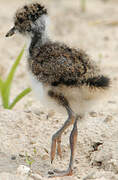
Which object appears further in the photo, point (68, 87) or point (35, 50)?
point (35, 50)

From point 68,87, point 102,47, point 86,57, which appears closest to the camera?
point 68,87

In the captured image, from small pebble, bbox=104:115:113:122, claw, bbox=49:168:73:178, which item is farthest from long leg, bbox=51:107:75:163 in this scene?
small pebble, bbox=104:115:113:122

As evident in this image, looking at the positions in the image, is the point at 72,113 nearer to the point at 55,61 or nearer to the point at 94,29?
the point at 55,61

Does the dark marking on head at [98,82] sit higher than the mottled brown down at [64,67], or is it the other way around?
the mottled brown down at [64,67]

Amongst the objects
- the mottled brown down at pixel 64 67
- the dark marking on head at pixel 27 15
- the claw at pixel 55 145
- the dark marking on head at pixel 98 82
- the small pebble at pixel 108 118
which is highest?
the dark marking on head at pixel 27 15

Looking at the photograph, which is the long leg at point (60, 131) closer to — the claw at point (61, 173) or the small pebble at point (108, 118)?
the claw at point (61, 173)

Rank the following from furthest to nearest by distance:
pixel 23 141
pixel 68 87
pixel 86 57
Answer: pixel 23 141 < pixel 86 57 < pixel 68 87

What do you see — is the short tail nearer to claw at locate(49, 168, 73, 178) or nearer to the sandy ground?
the sandy ground

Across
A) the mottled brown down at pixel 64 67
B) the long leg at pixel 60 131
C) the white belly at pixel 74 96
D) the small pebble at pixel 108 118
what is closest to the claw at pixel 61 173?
the long leg at pixel 60 131

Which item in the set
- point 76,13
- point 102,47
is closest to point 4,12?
point 76,13
